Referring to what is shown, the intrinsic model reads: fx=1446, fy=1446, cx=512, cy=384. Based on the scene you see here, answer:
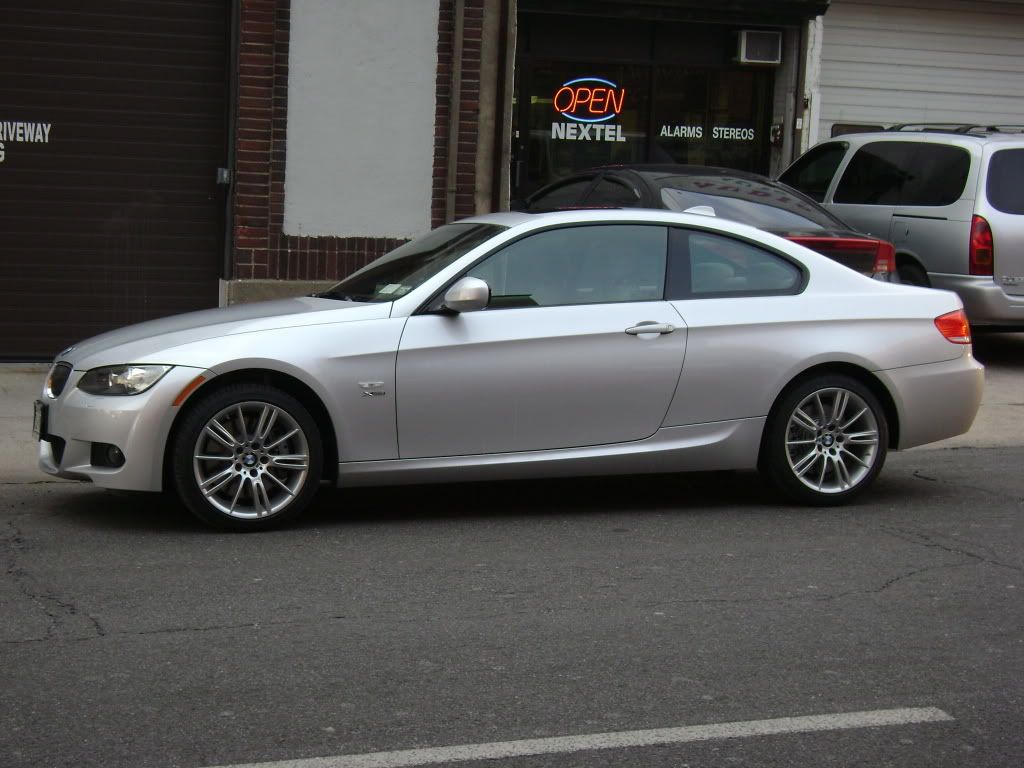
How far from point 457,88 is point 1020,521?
6828 mm

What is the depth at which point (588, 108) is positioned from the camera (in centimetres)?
1581

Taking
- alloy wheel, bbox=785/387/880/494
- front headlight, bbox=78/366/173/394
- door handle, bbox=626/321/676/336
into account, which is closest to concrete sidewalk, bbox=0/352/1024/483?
front headlight, bbox=78/366/173/394

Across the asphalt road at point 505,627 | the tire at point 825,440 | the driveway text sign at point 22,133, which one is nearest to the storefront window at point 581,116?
the driveway text sign at point 22,133

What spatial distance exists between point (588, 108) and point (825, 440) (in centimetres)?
893

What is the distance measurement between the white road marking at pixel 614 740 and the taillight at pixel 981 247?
8498mm

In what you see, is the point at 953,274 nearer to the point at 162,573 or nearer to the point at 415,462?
the point at 415,462

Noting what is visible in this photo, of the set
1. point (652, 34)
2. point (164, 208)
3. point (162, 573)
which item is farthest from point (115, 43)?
point (162, 573)

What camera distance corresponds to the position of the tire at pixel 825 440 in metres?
7.46

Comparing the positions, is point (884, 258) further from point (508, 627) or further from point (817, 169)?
point (508, 627)

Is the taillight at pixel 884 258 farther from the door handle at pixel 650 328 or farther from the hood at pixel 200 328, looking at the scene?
the hood at pixel 200 328

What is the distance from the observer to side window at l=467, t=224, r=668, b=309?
23.6 ft

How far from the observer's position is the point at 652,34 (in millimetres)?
15844

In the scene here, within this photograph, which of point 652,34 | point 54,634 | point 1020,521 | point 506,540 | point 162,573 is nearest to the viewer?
point 54,634

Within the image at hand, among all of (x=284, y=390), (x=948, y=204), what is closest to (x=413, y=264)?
(x=284, y=390)
